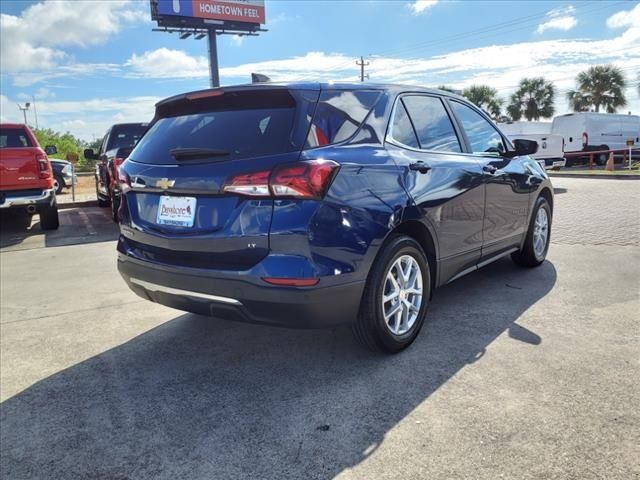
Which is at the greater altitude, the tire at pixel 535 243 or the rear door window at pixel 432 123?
the rear door window at pixel 432 123

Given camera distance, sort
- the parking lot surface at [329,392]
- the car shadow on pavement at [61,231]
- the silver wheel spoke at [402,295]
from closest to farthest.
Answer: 1. the parking lot surface at [329,392]
2. the silver wheel spoke at [402,295]
3. the car shadow on pavement at [61,231]

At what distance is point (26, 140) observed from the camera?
8664mm

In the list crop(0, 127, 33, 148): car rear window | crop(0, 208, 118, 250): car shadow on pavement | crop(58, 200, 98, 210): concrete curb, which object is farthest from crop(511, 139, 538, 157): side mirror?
crop(58, 200, 98, 210): concrete curb

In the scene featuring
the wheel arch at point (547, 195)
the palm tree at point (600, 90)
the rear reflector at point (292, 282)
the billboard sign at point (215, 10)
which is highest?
the billboard sign at point (215, 10)

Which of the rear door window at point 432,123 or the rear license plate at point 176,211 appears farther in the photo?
the rear door window at point 432,123

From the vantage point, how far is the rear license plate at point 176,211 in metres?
2.88

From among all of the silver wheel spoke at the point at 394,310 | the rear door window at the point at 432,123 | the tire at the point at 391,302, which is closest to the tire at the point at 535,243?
the rear door window at the point at 432,123

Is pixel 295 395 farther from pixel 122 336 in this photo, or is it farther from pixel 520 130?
pixel 520 130

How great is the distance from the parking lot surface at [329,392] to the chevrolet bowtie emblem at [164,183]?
114 cm

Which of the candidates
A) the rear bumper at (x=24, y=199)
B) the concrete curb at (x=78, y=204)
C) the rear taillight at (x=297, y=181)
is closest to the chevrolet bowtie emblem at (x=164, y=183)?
the rear taillight at (x=297, y=181)

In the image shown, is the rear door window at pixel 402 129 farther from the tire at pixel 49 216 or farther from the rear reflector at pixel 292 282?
the tire at pixel 49 216

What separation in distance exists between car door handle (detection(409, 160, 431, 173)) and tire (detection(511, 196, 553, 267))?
2.18 meters

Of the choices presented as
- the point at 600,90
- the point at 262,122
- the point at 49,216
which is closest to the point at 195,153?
the point at 262,122

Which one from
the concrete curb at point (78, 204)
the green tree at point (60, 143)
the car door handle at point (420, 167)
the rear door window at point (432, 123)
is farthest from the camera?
the green tree at point (60, 143)
